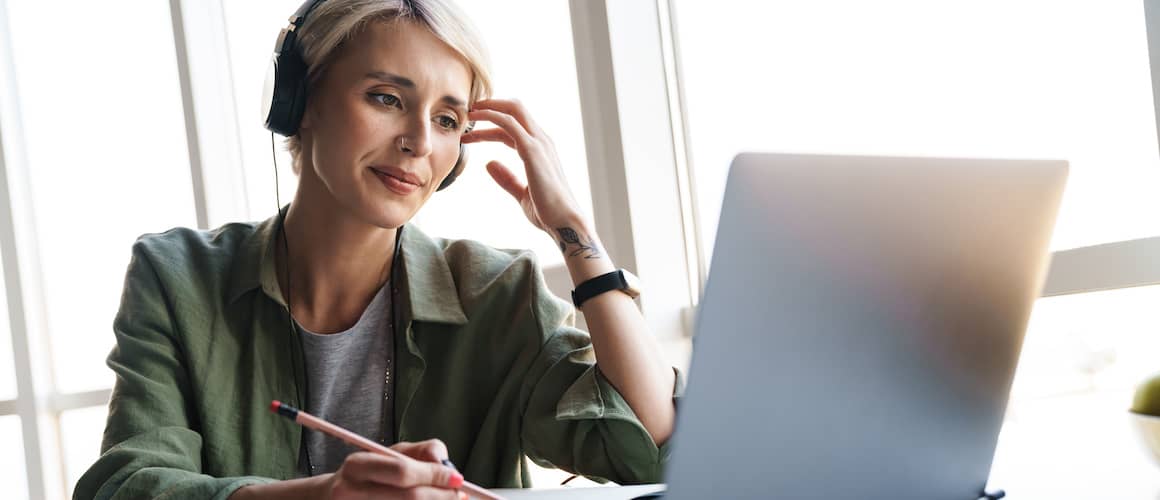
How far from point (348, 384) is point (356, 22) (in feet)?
1.68

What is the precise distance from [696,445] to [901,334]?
0.17 meters

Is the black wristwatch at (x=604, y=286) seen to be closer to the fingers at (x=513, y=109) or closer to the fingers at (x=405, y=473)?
the fingers at (x=513, y=109)

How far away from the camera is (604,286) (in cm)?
125

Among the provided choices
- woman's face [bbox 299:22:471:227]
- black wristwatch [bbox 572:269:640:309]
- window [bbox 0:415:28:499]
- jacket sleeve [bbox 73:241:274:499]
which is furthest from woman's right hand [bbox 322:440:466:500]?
window [bbox 0:415:28:499]

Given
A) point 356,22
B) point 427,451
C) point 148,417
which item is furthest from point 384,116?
point 427,451

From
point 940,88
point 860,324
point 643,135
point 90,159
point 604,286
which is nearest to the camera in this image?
point 860,324

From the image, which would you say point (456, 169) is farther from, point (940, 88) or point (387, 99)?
point (940, 88)

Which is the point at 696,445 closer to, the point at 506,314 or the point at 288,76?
the point at 506,314

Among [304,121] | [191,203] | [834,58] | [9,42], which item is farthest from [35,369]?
[834,58]

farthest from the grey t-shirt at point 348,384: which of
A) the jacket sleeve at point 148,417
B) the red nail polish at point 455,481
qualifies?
the red nail polish at point 455,481

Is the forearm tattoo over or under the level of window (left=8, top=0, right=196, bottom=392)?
under

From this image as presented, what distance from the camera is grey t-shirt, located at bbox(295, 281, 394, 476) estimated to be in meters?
1.32

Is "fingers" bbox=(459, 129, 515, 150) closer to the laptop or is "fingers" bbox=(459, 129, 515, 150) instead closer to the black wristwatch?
the black wristwatch

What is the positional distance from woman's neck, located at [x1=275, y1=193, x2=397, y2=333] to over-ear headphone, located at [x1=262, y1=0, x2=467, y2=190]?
0.45 ft
